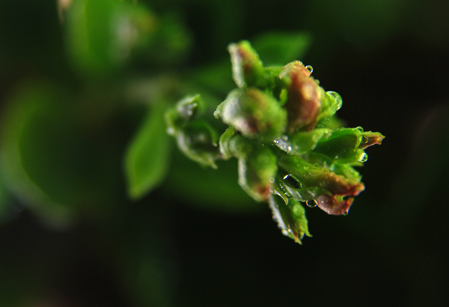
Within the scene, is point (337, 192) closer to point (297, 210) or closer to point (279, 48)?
point (297, 210)

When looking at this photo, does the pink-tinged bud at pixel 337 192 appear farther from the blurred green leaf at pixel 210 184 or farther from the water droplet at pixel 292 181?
the blurred green leaf at pixel 210 184

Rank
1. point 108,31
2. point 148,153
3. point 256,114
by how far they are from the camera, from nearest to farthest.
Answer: point 256,114 < point 148,153 < point 108,31

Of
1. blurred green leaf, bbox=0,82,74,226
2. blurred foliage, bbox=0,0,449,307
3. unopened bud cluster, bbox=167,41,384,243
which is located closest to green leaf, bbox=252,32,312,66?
blurred foliage, bbox=0,0,449,307

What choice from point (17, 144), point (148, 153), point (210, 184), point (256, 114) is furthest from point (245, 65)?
point (17, 144)

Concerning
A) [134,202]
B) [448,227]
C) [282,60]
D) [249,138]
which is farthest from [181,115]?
[448,227]

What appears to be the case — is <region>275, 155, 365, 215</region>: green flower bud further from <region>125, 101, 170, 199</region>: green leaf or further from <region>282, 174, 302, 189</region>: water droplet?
<region>125, 101, 170, 199</region>: green leaf

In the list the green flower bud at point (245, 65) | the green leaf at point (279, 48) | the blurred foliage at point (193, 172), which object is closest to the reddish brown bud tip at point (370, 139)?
the green flower bud at point (245, 65)

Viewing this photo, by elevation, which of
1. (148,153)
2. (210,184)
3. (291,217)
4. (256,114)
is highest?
(256,114)
